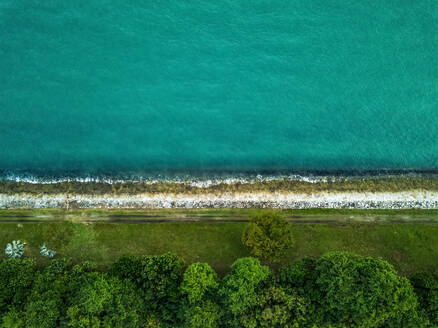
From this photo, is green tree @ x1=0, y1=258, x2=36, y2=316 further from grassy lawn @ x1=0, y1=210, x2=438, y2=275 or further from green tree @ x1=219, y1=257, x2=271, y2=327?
green tree @ x1=219, y1=257, x2=271, y2=327

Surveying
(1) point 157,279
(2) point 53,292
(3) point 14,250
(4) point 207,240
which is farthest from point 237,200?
(3) point 14,250

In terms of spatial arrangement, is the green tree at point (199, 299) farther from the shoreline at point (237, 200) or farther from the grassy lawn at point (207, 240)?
the shoreline at point (237, 200)

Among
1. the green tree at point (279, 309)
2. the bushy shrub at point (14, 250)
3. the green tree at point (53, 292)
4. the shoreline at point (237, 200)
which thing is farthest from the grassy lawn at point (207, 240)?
the green tree at point (279, 309)

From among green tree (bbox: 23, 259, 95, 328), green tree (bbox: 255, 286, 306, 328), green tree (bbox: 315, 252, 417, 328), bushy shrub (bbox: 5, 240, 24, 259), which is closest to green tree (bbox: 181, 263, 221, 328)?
green tree (bbox: 255, 286, 306, 328)

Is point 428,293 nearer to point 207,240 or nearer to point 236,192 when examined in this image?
point 236,192

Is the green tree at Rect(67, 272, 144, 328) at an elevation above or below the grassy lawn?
below

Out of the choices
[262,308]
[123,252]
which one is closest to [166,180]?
[123,252]
